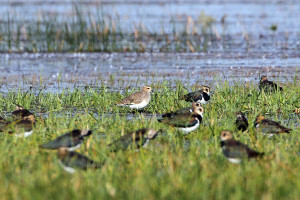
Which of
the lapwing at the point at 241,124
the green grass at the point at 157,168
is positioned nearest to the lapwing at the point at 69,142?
the green grass at the point at 157,168

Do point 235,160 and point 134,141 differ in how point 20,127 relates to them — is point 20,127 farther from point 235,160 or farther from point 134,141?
point 235,160

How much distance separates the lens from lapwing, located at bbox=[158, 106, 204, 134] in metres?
8.04

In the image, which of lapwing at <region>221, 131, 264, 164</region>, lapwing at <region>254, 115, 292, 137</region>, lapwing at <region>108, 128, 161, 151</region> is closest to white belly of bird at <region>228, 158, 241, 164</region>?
lapwing at <region>221, 131, 264, 164</region>

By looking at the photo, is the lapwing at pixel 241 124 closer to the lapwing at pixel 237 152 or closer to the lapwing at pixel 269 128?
the lapwing at pixel 269 128

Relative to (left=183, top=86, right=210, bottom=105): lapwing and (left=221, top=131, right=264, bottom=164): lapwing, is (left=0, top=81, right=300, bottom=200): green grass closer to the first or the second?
(left=221, top=131, right=264, bottom=164): lapwing

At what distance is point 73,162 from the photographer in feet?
20.6

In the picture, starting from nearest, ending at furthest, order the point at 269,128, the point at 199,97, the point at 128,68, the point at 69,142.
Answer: the point at 69,142 < the point at 269,128 < the point at 199,97 < the point at 128,68

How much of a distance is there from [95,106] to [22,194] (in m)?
5.82

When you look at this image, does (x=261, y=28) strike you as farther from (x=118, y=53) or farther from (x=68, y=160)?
(x=68, y=160)

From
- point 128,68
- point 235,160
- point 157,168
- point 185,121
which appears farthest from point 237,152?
point 128,68

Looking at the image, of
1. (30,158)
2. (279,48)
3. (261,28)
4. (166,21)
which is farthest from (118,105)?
(166,21)

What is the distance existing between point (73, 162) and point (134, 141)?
1.07 meters

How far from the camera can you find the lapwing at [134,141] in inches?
279

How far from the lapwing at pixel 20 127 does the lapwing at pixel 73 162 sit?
150 centimetres
